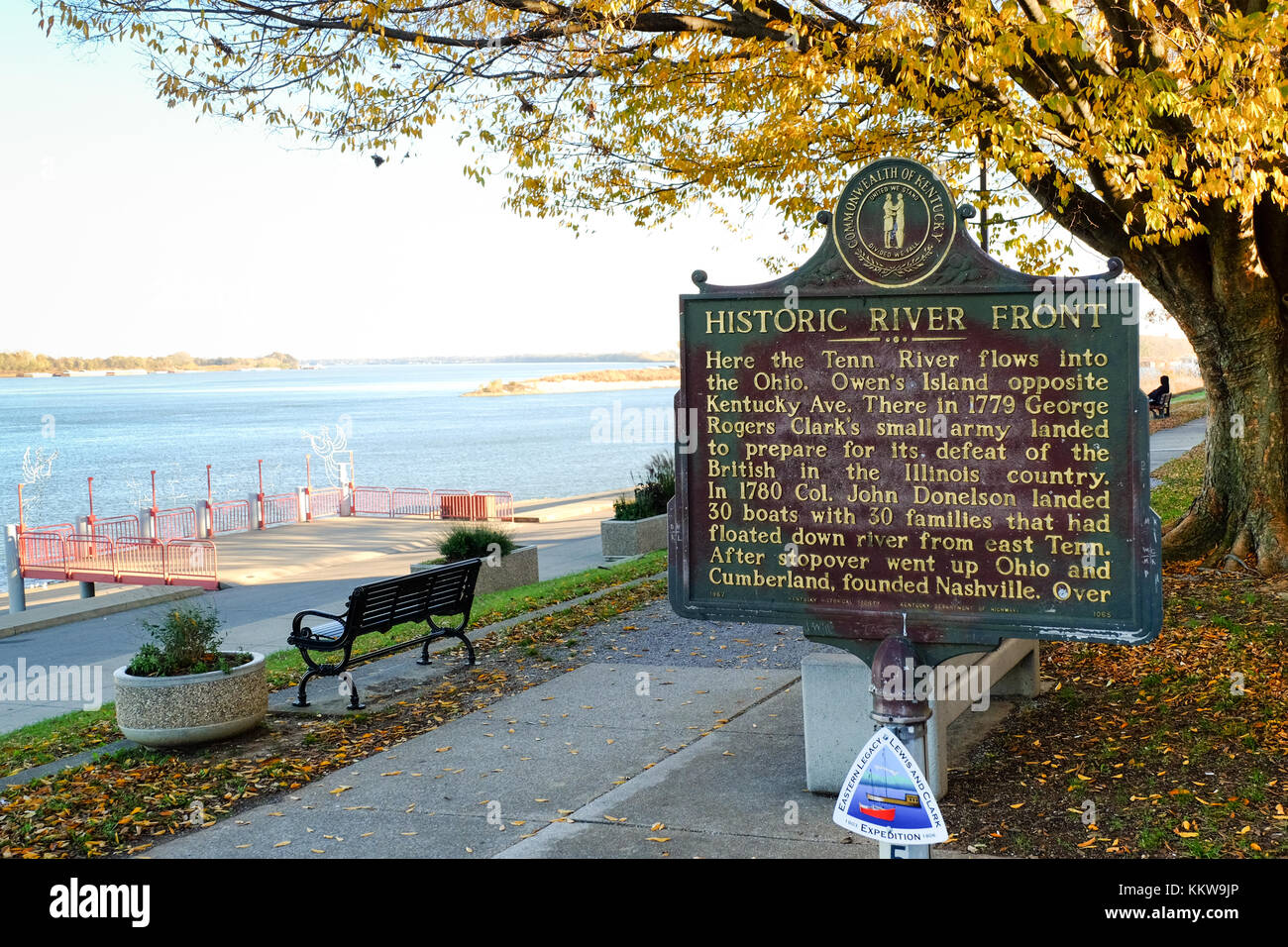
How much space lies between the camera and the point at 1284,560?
1085 centimetres

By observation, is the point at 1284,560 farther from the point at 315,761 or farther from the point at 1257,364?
the point at 315,761

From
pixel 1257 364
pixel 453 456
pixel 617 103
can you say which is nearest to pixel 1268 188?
pixel 1257 364

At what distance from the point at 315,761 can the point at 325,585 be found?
15.2 meters

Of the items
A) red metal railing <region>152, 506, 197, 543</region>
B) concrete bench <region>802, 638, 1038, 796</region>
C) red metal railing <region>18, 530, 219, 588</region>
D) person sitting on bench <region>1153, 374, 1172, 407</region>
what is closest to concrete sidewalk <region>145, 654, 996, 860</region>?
concrete bench <region>802, 638, 1038, 796</region>

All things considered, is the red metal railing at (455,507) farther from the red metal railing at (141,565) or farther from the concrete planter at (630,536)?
the concrete planter at (630,536)

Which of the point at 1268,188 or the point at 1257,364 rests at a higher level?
the point at 1268,188

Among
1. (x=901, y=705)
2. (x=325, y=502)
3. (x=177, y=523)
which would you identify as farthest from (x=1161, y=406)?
(x=901, y=705)

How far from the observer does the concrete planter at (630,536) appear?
1997 cm

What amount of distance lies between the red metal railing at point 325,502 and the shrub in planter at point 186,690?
29329 millimetres

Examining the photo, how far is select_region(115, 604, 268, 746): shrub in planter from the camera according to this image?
8102 mm

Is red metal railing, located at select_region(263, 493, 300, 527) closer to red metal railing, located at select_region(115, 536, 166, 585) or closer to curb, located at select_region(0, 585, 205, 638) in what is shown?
red metal railing, located at select_region(115, 536, 166, 585)

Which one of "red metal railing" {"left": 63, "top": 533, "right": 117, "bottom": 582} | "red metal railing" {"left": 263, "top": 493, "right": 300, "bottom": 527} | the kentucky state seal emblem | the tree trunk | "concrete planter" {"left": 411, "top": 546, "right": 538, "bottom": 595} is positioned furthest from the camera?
"red metal railing" {"left": 263, "top": 493, "right": 300, "bottom": 527}

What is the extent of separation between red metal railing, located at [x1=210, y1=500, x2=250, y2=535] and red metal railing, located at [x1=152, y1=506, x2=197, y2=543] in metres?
0.67
